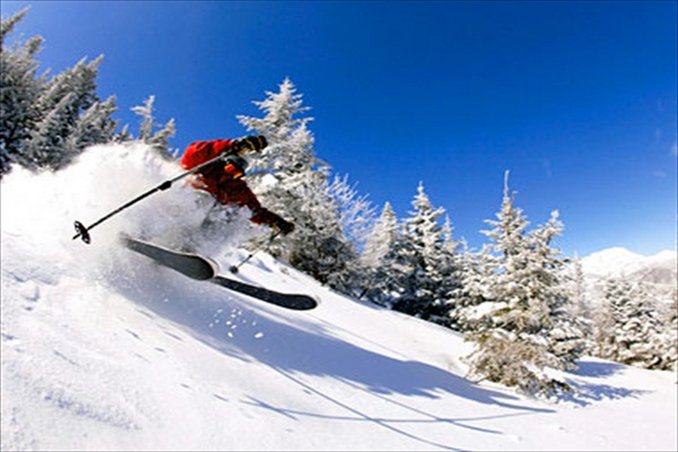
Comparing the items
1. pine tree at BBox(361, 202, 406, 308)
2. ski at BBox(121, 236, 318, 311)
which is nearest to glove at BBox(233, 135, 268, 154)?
ski at BBox(121, 236, 318, 311)

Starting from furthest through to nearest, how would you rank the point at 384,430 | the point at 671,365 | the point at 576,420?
the point at 671,365 → the point at 576,420 → the point at 384,430

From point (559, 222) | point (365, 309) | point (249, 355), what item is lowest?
point (249, 355)

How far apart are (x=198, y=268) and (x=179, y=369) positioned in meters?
1.52

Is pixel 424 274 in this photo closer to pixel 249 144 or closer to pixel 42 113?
pixel 249 144

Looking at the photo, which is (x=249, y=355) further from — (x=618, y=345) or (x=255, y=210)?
(x=618, y=345)

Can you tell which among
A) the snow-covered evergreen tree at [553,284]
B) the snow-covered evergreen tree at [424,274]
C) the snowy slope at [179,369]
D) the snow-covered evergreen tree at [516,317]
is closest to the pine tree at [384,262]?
the snow-covered evergreen tree at [424,274]

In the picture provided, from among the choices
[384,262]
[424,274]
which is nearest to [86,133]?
[384,262]

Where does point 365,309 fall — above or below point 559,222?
below

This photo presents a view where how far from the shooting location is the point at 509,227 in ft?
51.0

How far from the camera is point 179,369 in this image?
15.5 feet

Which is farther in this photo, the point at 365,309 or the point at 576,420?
the point at 365,309

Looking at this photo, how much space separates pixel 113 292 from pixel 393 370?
5513 mm

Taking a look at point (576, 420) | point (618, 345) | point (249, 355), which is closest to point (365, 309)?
point (576, 420)

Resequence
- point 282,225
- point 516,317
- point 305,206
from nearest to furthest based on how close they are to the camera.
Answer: point 282,225, point 516,317, point 305,206
